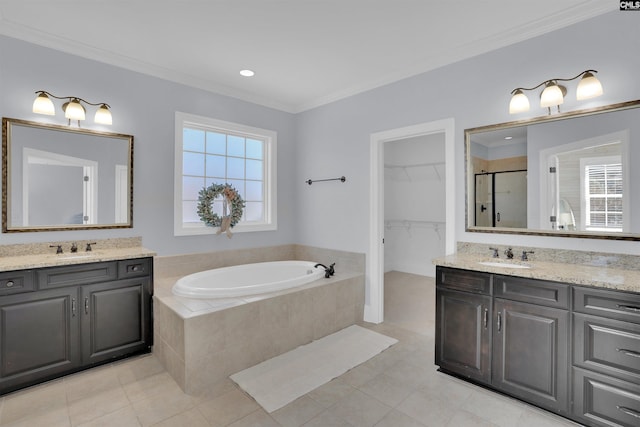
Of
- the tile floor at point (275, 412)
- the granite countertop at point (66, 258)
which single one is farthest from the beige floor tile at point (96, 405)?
the granite countertop at point (66, 258)

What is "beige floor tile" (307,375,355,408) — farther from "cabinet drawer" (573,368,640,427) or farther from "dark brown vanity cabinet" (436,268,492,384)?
"cabinet drawer" (573,368,640,427)

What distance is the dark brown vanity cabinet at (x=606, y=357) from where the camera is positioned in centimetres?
169

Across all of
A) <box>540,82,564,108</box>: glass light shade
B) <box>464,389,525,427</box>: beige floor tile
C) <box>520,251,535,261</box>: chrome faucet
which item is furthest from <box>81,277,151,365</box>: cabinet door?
<box>540,82,564,108</box>: glass light shade

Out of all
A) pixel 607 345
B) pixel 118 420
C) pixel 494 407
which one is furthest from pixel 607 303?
pixel 118 420

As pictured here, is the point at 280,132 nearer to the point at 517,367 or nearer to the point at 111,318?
the point at 111,318

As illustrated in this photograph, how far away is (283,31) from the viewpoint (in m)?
2.53

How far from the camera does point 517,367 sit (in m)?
2.06

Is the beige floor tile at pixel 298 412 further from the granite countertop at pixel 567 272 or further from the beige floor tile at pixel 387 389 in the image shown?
the granite countertop at pixel 567 272

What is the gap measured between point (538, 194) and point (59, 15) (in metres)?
3.93

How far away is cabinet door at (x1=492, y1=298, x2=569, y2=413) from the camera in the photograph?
1.90 m

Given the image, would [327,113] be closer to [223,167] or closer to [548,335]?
[223,167]

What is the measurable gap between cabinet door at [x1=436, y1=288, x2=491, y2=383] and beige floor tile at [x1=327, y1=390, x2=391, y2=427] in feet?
2.22

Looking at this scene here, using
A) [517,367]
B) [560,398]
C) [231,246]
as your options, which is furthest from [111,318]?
[560,398]

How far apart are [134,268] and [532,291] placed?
3.05 metres
